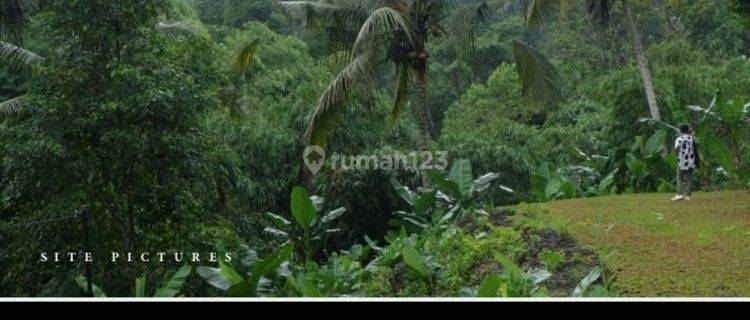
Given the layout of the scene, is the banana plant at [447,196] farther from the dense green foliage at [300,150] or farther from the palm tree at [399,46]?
the palm tree at [399,46]

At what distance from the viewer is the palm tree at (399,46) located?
12227 mm

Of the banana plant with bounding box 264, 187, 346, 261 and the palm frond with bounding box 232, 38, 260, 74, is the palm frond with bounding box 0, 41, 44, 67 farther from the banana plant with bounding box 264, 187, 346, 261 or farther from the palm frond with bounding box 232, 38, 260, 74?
the banana plant with bounding box 264, 187, 346, 261

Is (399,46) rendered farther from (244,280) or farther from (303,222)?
(244,280)

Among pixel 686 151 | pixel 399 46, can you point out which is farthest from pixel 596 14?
pixel 686 151

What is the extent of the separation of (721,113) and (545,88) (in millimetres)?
2673

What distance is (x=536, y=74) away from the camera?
42.3ft

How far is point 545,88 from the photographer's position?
12867 millimetres

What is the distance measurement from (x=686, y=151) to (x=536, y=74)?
357cm

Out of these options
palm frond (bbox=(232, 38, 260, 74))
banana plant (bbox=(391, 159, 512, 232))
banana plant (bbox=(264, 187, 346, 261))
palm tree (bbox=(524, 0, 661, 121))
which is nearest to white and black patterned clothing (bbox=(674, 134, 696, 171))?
banana plant (bbox=(391, 159, 512, 232))

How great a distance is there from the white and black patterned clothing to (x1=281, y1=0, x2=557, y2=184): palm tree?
3389mm

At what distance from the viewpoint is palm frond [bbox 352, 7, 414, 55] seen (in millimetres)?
11742

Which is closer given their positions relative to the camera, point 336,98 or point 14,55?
point 14,55

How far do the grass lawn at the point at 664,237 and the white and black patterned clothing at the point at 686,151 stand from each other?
477 mm
